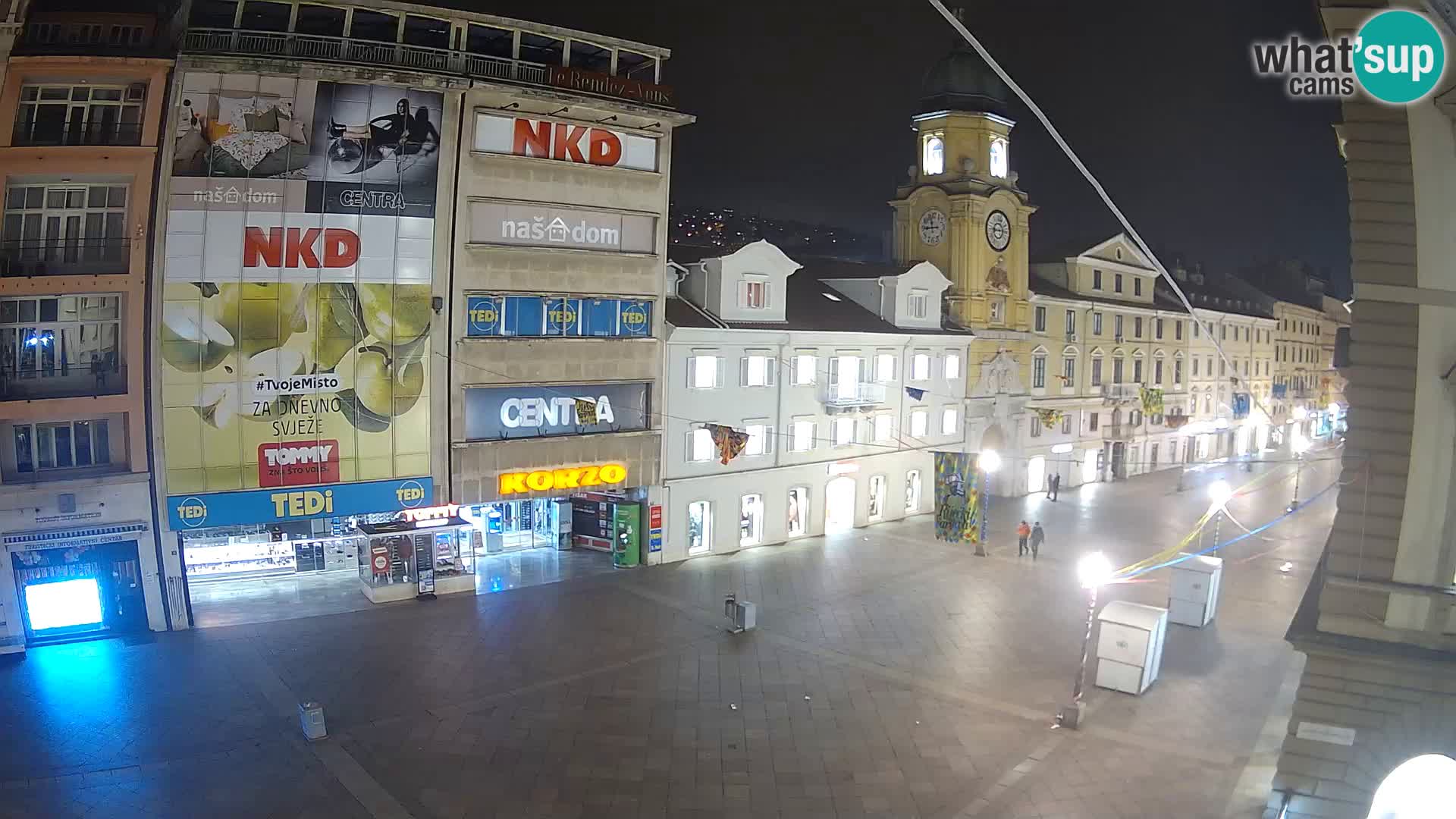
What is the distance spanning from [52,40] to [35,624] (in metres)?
14.7

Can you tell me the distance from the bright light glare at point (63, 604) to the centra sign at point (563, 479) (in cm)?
1103

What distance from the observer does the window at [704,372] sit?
33906 millimetres

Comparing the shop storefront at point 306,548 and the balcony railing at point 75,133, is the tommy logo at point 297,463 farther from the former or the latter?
the balcony railing at point 75,133

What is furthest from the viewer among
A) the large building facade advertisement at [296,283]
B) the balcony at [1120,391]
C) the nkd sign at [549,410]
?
the balcony at [1120,391]

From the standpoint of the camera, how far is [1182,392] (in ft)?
201

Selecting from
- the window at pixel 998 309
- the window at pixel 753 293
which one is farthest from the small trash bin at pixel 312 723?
the window at pixel 998 309

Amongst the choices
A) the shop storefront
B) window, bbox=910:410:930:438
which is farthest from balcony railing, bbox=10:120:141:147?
window, bbox=910:410:930:438

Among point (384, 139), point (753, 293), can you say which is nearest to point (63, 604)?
point (384, 139)

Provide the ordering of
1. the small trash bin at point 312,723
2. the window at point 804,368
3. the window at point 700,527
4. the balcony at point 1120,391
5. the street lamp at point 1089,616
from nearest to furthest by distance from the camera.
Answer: the small trash bin at point 312,723 → the street lamp at point 1089,616 → the window at point 700,527 → the window at point 804,368 → the balcony at point 1120,391

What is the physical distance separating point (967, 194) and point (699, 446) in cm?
1969

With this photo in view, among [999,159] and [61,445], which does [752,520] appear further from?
[999,159]

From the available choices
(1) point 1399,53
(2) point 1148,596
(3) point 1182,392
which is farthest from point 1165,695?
(3) point 1182,392

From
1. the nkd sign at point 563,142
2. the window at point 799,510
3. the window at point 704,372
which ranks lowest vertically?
the window at point 799,510

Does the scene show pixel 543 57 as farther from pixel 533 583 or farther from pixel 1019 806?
pixel 1019 806
